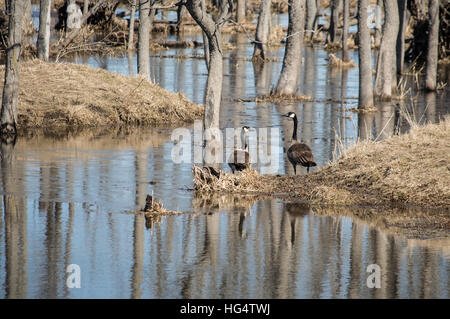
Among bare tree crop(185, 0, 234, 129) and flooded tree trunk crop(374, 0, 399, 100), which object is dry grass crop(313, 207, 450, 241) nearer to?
bare tree crop(185, 0, 234, 129)

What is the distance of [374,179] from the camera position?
1483 cm

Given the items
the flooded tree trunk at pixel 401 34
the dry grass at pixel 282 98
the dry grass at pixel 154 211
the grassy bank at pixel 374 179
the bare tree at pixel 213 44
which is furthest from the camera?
the flooded tree trunk at pixel 401 34

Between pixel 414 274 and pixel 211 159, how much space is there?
27.7 feet

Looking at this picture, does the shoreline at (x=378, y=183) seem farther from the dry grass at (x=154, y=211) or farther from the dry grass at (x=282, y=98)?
the dry grass at (x=282, y=98)

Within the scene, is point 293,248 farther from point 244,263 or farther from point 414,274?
point 414,274

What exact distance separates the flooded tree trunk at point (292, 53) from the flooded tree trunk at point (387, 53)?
2828mm

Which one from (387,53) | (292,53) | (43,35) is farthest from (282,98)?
(43,35)

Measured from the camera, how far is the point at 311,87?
3397 centimetres

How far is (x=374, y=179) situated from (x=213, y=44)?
15.9 feet

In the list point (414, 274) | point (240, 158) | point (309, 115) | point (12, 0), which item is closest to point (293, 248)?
point (414, 274)

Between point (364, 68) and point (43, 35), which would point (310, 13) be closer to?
point (364, 68)

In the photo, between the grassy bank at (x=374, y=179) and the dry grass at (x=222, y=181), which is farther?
the dry grass at (x=222, y=181)

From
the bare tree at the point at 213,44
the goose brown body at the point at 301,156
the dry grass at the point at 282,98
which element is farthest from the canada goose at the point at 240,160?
the dry grass at the point at 282,98

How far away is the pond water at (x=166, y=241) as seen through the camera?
9.62m
